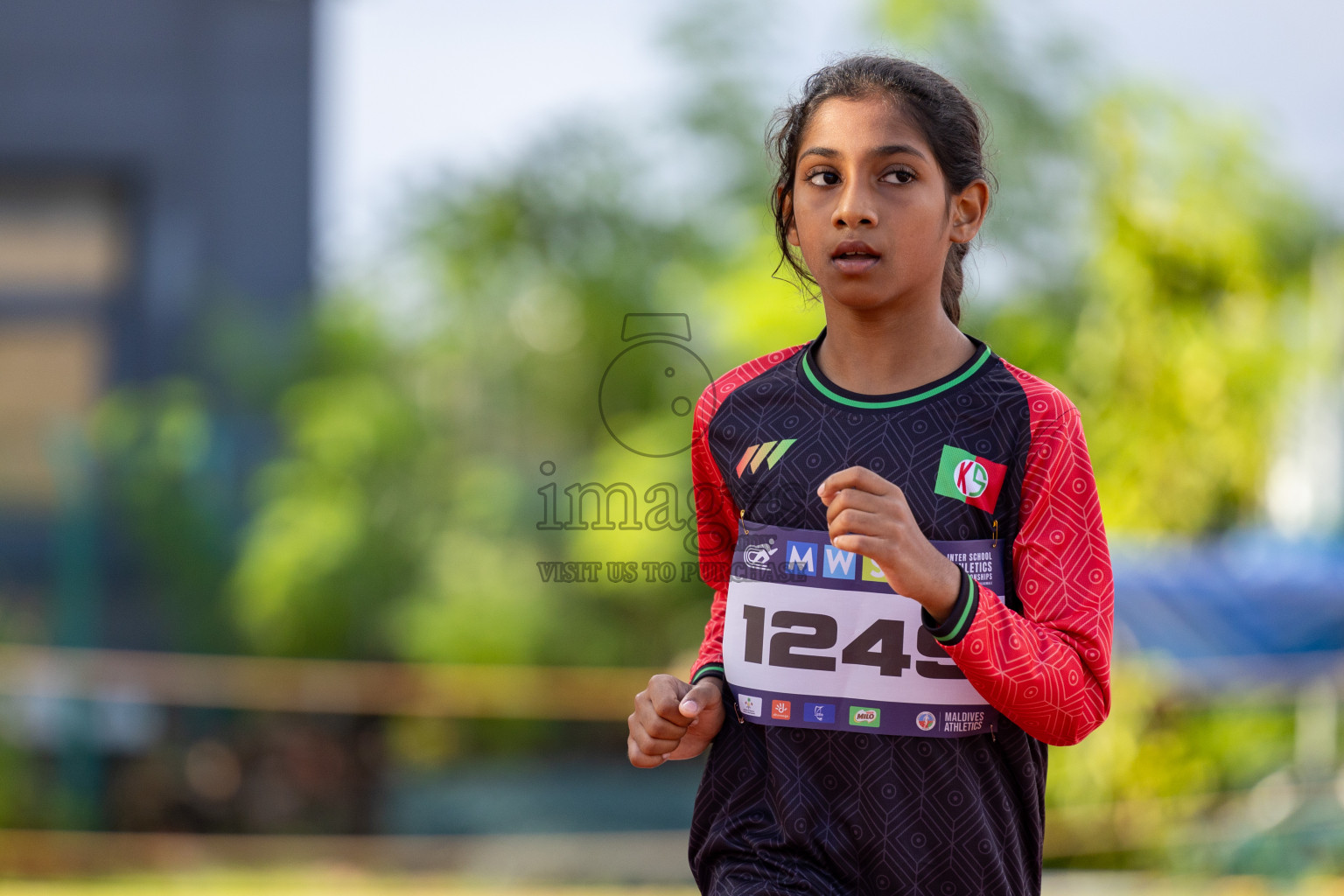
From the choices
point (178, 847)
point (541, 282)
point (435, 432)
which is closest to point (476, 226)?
point (541, 282)

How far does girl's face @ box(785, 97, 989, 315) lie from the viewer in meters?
1.26

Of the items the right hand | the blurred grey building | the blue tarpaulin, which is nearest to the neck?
the right hand

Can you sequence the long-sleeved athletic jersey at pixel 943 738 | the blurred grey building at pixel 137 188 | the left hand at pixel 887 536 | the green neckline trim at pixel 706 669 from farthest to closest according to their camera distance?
the blurred grey building at pixel 137 188
the green neckline trim at pixel 706 669
the long-sleeved athletic jersey at pixel 943 738
the left hand at pixel 887 536

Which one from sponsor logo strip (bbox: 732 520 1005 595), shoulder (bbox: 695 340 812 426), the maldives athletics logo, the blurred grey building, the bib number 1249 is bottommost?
the bib number 1249

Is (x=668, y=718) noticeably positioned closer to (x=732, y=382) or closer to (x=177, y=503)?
(x=732, y=382)

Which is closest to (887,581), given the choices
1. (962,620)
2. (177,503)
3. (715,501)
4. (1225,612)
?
(962,620)

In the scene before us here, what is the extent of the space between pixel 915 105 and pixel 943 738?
0.60 metres

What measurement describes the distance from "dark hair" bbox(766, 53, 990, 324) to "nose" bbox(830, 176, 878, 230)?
0.08 meters

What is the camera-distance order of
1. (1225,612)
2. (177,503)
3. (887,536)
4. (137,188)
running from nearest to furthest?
1. (887,536)
2. (1225,612)
3. (177,503)
4. (137,188)

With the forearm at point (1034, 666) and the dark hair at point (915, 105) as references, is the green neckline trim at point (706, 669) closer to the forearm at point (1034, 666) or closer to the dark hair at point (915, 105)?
the forearm at point (1034, 666)

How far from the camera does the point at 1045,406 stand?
4.19 ft

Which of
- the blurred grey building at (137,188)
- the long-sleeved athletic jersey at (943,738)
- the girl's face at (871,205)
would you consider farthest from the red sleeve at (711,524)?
the blurred grey building at (137,188)

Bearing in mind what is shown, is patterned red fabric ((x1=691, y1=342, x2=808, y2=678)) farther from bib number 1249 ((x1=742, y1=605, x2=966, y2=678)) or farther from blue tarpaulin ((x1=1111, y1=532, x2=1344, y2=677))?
blue tarpaulin ((x1=1111, y1=532, x2=1344, y2=677))

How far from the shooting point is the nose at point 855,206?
1244 mm
